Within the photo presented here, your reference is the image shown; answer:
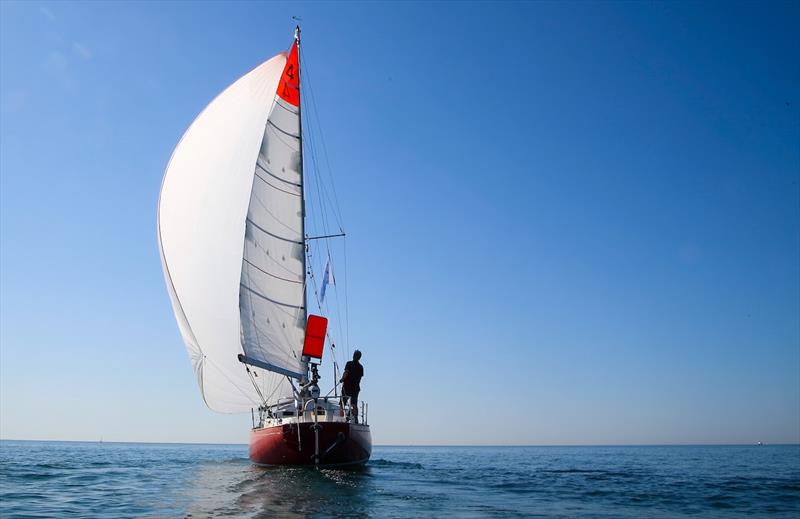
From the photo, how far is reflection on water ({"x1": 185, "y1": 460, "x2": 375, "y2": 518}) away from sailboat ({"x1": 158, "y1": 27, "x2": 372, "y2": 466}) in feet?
5.51

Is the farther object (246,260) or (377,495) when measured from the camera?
(246,260)

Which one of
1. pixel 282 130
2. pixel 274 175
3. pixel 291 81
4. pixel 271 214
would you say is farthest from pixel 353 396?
pixel 291 81

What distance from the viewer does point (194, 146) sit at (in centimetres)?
2406

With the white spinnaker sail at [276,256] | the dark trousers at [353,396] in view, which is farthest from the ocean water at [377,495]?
the white spinnaker sail at [276,256]

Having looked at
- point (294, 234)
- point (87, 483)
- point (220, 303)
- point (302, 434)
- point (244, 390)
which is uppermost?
point (294, 234)

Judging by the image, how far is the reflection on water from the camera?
12195 mm

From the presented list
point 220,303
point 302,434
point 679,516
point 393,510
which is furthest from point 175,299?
point 679,516

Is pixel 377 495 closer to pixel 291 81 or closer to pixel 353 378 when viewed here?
pixel 353 378

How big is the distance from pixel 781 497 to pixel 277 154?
68.0 ft

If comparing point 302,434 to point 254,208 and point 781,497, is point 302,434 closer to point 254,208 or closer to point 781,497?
point 254,208

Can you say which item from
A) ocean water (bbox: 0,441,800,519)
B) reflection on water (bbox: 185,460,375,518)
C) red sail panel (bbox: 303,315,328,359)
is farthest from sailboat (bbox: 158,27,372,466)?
ocean water (bbox: 0,441,800,519)

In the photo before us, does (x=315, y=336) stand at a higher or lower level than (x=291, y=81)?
lower

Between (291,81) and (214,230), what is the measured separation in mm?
7992

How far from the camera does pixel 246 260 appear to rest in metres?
21.8
